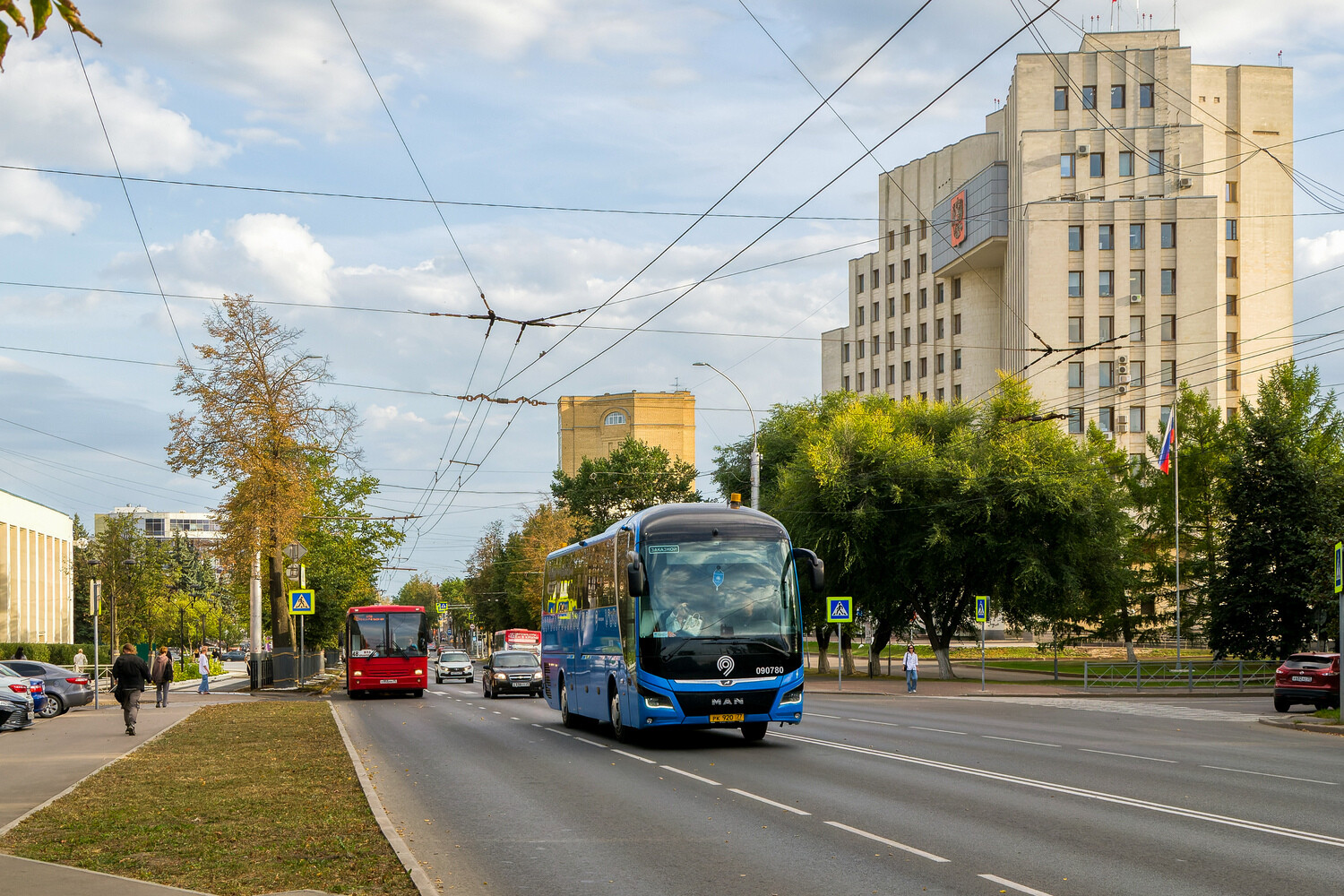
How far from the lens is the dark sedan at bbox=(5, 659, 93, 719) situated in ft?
108

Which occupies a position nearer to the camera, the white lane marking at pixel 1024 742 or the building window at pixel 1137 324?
the white lane marking at pixel 1024 742

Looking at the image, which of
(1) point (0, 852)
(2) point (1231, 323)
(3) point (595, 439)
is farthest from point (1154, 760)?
(3) point (595, 439)

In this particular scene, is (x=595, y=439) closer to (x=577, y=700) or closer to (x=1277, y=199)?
(x=1277, y=199)

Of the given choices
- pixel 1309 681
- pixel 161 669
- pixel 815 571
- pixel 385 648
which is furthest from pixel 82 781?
pixel 1309 681

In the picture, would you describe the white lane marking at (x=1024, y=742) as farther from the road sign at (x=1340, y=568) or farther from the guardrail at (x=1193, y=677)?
the guardrail at (x=1193, y=677)

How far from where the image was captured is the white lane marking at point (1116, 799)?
10742mm

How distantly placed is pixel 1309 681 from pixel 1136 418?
5837 cm

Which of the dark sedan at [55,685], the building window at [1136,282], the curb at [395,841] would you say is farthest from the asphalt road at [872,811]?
the building window at [1136,282]

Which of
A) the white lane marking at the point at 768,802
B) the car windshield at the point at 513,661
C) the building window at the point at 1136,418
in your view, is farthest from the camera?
the building window at the point at 1136,418

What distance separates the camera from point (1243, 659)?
43625 mm

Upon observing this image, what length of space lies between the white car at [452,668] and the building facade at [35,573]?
30139 mm

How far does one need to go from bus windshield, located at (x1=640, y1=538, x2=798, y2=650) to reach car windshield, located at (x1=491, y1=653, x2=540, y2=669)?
24.8 meters

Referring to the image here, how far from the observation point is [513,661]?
43.8 metres

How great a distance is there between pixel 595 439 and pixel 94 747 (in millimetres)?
117257
